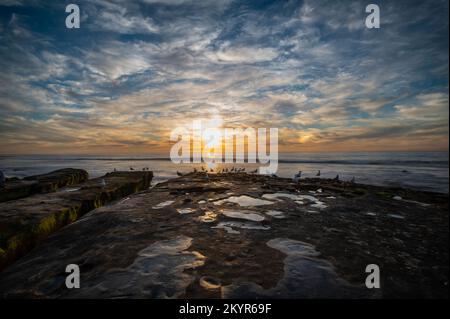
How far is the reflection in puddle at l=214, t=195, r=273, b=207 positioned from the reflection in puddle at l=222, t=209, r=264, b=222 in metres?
1.07

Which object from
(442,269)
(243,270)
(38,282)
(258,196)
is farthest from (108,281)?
(258,196)

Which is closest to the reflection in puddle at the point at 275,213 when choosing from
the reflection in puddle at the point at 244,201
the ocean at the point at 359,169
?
the reflection in puddle at the point at 244,201

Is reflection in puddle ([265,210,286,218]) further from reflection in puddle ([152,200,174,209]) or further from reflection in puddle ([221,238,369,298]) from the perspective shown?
reflection in puddle ([152,200,174,209])

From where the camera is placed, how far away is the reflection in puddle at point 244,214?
23.3 ft

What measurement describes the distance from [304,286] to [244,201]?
6.22 metres

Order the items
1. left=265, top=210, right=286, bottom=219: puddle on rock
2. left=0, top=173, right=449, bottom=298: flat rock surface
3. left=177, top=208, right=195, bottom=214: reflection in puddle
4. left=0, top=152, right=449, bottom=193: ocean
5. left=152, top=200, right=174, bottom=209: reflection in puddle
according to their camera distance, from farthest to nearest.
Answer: left=0, top=152, right=449, bottom=193: ocean
left=152, top=200, right=174, bottom=209: reflection in puddle
left=177, top=208, right=195, bottom=214: reflection in puddle
left=265, top=210, right=286, bottom=219: puddle on rock
left=0, top=173, right=449, bottom=298: flat rock surface

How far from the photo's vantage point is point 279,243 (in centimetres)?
514

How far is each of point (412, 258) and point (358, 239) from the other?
1.11 m

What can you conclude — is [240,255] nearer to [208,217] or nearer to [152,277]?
[152,277]

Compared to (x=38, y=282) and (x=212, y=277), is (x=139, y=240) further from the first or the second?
(x=212, y=277)

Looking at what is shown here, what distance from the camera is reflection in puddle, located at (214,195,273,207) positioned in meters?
9.25

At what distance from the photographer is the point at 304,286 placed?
3.46 metres

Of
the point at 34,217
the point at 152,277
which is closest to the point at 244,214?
the point at 152,277

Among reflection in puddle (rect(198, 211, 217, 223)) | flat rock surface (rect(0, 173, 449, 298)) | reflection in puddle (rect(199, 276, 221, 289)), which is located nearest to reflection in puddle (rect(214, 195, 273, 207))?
flat rock surface (rect(0, 173, 449, 298))
